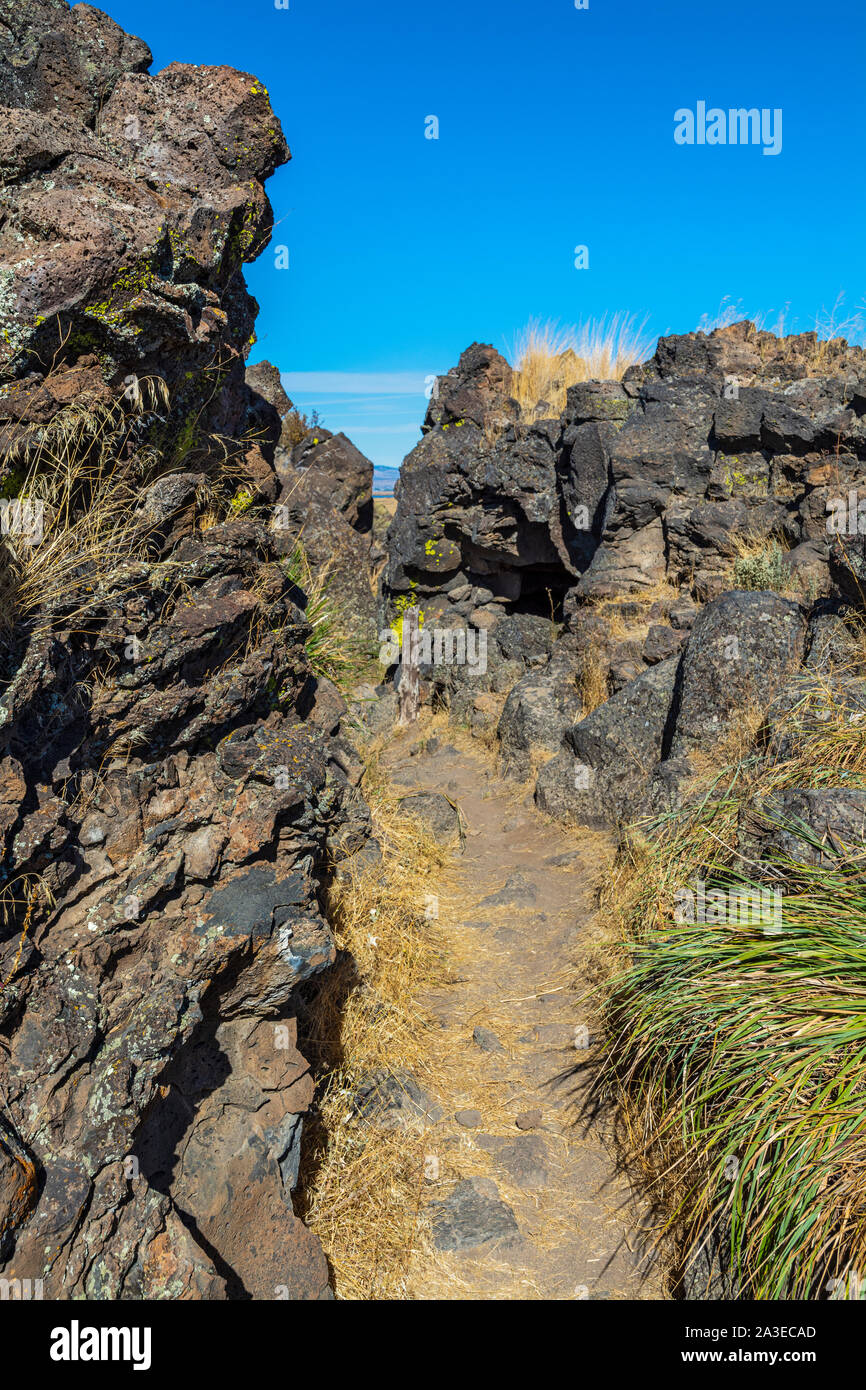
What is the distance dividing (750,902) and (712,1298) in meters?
1.51

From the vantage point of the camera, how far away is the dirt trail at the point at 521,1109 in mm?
3361

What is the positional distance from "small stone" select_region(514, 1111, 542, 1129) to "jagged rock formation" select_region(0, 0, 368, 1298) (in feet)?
4.81

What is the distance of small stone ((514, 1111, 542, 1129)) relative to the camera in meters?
4.13

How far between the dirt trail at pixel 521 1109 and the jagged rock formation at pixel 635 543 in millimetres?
997

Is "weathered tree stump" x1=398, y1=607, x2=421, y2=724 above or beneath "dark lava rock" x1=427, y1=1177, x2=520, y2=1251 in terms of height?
above

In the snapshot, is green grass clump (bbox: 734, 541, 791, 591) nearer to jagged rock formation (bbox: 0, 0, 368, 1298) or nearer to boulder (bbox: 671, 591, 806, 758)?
boulder (bbox: 671, 591, 806, 758)

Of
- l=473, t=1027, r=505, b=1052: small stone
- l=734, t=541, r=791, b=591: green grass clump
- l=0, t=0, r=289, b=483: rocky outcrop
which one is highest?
l=0, t=0, r=289, b=483: rocky outcrop

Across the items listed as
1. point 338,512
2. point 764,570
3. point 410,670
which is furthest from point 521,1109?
point 338,512

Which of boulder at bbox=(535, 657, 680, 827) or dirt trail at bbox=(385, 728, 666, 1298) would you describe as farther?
boulder at bbox=(535, 657, 680, 827)

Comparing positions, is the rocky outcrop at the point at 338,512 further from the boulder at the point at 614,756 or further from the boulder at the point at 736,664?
the boulder at the point at 736,664

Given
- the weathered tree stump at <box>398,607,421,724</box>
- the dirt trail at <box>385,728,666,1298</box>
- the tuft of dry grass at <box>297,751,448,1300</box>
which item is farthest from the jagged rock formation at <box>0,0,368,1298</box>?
the weathered tree stump at <box>398,607,421,724</box>

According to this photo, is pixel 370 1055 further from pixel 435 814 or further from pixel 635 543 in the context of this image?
pixel 635 543

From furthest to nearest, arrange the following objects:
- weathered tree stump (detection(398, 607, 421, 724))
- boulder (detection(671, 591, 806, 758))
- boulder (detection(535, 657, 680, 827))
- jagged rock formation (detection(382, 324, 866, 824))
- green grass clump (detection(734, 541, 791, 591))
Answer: weathered tree stump (detection(398, 607, 421, 724)) < green grass clump (detection(734, 541, 791, 591)) < boulder (detection(535, 657, 680, 827)) < jagged rock formation (detection(382, 324, 866, 824)) < boulder (detection(671, 591, 806, 758))
